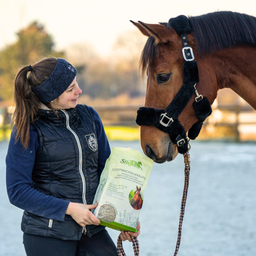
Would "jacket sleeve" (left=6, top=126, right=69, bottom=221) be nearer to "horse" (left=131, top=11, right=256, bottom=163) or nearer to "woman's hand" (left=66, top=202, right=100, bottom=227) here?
"woman's hand" (left=66, top=202, right=100, bottom=227)

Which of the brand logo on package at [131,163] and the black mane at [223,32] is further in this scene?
the black mane at [223,32]

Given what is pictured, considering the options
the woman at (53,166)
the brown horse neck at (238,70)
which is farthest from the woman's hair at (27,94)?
the brown horse neck at (238,70)

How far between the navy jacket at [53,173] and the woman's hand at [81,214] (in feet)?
0.12

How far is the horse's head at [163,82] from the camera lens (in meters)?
1.81

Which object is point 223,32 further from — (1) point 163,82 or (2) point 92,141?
(2) point 92,141

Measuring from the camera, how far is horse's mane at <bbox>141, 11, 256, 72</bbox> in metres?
1.81

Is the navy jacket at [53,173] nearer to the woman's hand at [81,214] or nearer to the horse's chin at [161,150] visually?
the woman's hand at [81,214]

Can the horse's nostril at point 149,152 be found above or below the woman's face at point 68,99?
below

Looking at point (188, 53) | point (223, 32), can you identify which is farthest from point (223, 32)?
point (188, 53)

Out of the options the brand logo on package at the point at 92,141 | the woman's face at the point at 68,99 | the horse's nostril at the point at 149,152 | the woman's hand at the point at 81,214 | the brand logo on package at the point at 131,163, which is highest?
the woman's face at the point at 68,99

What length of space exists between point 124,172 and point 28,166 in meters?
0.46

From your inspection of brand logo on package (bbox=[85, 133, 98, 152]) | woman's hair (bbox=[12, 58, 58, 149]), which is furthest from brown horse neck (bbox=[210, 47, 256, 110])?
woman's hair (bbox=[12, 58, 58, 149])

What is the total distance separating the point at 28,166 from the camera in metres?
1.61

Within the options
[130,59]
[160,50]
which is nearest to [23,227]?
[160,50]
